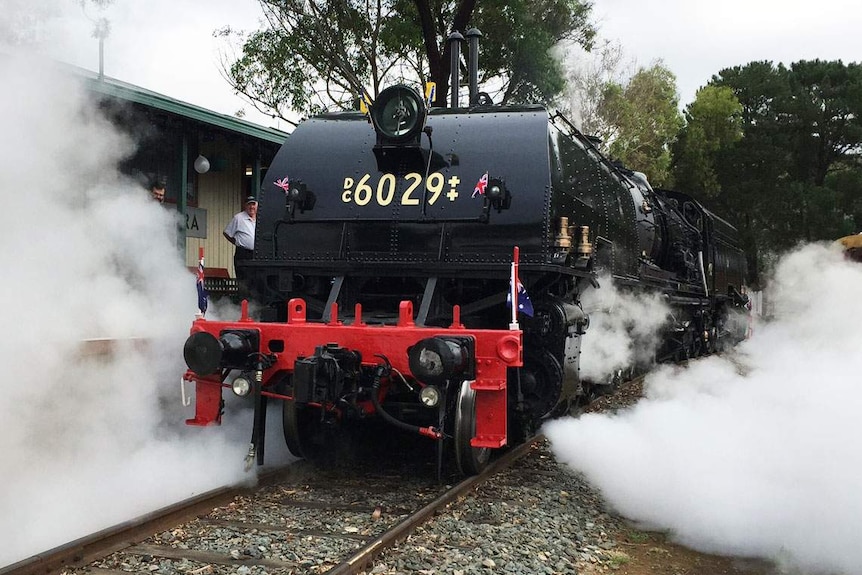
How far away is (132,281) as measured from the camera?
19.8 feet

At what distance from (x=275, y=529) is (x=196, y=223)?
658cm

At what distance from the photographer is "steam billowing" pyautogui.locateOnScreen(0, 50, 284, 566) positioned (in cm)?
443

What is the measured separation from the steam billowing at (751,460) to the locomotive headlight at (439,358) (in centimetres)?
138

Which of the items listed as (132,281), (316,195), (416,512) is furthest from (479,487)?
(132,281)

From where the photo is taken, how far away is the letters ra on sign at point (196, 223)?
32.1 feet

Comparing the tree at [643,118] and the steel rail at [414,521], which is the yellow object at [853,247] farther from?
the tree at [643,118]

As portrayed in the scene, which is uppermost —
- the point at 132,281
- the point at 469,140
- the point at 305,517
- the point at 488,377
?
the point at 469,140

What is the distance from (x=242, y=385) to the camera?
476cm

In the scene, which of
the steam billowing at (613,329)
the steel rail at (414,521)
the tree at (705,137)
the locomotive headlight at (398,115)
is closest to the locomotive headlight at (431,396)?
the steel rail at (414,521)

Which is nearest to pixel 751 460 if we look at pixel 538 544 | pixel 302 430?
pixel 538 544

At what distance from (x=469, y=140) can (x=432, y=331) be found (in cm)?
160

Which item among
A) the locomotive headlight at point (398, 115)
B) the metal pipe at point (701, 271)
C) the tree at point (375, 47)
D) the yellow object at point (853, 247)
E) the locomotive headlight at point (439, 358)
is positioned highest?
the tree at point (375, 47)

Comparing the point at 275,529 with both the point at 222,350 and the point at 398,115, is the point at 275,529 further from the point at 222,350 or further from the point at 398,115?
the point at 398,115

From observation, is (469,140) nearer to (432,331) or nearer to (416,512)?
(432,331)
